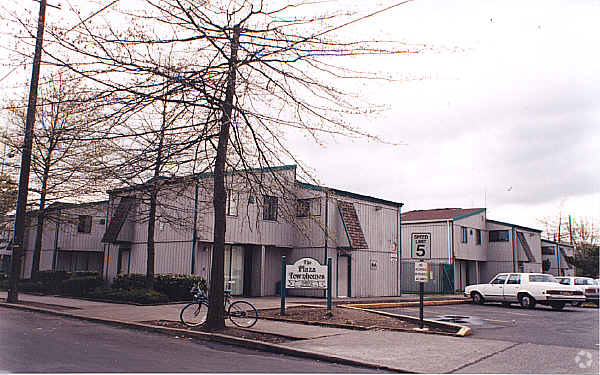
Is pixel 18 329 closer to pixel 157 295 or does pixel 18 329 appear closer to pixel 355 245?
pixel 157 295

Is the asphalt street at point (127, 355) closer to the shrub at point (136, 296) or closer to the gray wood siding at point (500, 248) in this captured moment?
the shrub at point (136, 296)

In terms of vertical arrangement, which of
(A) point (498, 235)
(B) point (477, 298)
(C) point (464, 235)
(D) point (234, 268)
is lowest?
(B) point (477, 298)

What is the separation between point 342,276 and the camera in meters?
26.1

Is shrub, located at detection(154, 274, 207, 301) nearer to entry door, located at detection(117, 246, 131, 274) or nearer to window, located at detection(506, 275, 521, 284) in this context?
entry door, located at detection(117, 246, 131, 274)

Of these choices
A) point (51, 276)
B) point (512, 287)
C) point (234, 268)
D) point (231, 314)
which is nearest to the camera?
point (231, 314)

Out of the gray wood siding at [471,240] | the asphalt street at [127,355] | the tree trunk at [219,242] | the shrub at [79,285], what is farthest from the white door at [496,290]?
the shrub at [79,285]

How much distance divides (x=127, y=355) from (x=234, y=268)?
16.2 meters

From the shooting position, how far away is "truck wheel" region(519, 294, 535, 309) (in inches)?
906

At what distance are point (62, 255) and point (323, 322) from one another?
91.5ft

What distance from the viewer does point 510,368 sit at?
8.34 metres

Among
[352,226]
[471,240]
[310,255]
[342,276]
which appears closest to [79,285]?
[310,255]

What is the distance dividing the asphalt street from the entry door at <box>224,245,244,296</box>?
12.1m

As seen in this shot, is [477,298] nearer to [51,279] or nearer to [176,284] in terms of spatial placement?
[176,284]

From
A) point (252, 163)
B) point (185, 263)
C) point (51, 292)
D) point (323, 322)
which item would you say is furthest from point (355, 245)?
point (51, 292)
